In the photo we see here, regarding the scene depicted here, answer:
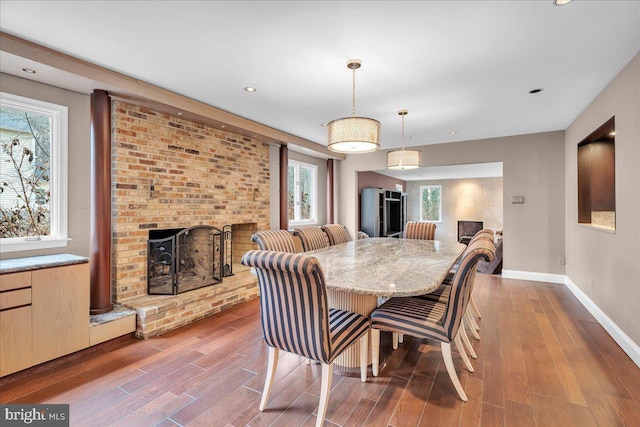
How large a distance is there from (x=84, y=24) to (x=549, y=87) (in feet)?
13.0

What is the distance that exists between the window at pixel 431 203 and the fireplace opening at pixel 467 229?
2.45 ft

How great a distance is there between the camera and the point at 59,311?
228 centimetres

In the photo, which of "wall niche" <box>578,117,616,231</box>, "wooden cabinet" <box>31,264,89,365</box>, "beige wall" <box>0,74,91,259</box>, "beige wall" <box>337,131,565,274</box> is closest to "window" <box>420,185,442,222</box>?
"beige wall" <box>337,131,565,274</box>

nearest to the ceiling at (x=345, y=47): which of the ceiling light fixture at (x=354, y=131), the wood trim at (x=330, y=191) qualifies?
the ceiling light fixture at (x=354, y=131)

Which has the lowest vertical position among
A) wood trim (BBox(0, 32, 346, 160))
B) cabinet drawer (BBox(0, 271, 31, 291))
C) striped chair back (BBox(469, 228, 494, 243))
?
cabinet drawer (BBox(0, 271, 31, 291))

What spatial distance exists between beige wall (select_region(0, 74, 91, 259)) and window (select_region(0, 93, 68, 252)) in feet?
0.17

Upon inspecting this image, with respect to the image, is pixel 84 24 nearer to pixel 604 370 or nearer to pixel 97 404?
pixel 97 404

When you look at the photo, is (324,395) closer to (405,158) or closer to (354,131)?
(354,131)

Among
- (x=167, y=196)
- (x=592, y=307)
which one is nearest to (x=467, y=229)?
(x=592, y=307)

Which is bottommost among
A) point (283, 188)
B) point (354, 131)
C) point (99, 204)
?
point (99, 204)

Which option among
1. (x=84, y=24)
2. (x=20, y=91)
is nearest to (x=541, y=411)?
(x=84, y=24)

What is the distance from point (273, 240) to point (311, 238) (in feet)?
2.54

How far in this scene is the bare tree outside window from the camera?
2471mm

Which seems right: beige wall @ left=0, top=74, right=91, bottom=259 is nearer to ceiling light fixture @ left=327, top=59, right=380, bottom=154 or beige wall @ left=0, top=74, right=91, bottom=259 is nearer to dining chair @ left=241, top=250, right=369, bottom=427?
dining chair @ left=241, top=250, right=369, bottom=427
